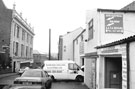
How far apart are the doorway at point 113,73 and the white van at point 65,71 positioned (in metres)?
10.3

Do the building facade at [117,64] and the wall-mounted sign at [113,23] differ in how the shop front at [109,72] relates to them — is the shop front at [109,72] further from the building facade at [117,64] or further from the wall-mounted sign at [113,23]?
the wall-mounted sign at [113,23]

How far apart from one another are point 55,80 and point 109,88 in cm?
1175

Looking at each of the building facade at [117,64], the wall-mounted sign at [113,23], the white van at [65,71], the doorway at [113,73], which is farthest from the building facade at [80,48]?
the doorway at [113,73]

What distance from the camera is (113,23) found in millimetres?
13188

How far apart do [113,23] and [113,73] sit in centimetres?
315

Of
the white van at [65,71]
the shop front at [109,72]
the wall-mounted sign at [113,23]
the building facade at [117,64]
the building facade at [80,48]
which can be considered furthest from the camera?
the building facade at [80,48]

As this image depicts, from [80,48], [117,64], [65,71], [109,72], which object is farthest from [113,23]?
[80,48]

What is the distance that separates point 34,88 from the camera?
12391 millimetres

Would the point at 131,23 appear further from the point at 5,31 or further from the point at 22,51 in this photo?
the point at 22,51

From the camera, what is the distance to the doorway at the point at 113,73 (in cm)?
1185

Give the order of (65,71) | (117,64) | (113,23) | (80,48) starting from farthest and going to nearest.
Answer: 1. (80,48)
2. (65,71)
3. (113,23)
4. (117,64)

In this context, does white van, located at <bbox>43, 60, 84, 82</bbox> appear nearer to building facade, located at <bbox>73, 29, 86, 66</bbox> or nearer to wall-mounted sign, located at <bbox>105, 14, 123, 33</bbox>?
building facade, located at <bbox>73, 29, 86, 66</bbox>

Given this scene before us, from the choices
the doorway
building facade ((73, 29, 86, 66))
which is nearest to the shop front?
the doorway

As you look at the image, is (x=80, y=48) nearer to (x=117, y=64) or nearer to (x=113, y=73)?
(x=117, y=64)
